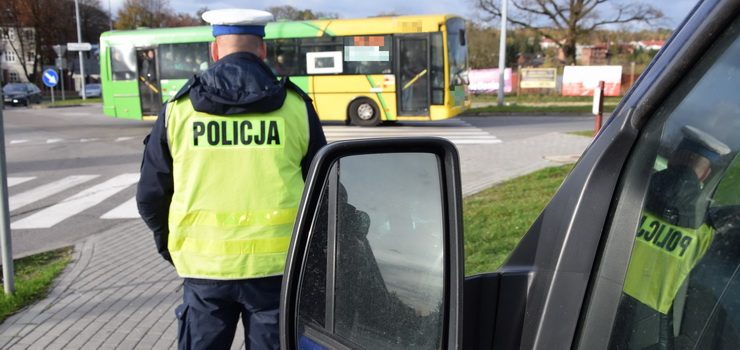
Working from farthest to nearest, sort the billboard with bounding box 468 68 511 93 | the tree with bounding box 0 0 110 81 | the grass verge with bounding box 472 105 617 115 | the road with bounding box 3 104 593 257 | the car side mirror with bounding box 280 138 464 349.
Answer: the tree with bounding box 0 0 110 81 → the billboard with bounding box 468 68 511 93 → the grass verge with bounding box 472 105 617 115 → the road with bounding box 3 104 593 257 → the car side mirror with bounding box 280 138 464 349

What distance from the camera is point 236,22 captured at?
2504 mm

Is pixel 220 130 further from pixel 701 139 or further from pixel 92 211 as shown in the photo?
pixel 92 211

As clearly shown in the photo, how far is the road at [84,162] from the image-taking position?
7.96m

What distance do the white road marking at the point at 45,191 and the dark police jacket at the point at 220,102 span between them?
7.48m

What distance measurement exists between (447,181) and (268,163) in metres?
1.11

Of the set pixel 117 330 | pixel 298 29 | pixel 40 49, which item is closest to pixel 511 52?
pixel 298 29

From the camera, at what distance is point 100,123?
2330cm

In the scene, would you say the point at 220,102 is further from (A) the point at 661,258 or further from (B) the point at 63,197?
(B) the point at 63,197

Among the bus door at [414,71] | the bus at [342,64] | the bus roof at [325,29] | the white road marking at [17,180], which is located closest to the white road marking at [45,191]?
the white road marking at [17,180]

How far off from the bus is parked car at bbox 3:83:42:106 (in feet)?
65.0

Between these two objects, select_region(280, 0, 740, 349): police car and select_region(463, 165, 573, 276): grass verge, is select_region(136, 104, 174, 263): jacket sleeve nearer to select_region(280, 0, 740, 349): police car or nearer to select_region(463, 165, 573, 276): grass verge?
select_region(280, 0, 740, 349): police car

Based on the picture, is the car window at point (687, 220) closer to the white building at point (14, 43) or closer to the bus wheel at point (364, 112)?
the bus wheel at point (364, 112)

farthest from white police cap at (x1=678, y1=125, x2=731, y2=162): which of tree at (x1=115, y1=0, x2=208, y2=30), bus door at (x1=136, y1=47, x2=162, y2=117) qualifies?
tree at (x1=115, y1=0, x2=208, y2=30)

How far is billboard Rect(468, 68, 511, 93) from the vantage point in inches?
1400
